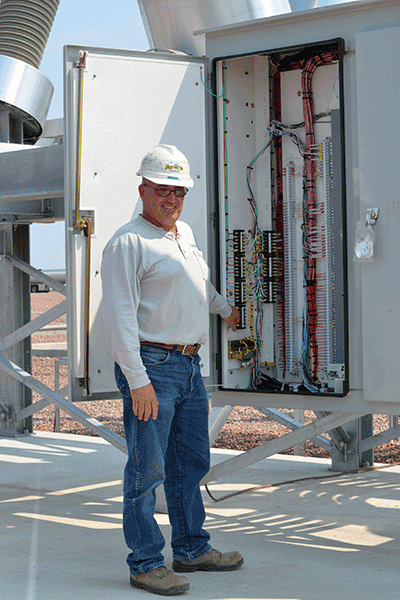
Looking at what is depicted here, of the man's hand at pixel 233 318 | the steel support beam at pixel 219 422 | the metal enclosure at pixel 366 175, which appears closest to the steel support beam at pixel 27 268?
the steel support beam at pixel 219 422

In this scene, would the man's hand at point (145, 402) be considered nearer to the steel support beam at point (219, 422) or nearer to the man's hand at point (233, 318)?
the man's hand at point (233, 318)

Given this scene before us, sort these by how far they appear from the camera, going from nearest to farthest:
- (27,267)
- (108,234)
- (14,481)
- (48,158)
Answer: (108,234)
(48,158)
(14,481)
(27,267)

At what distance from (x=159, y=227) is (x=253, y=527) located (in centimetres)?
204

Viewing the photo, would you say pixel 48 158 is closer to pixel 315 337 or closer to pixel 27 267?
pixel 315 337

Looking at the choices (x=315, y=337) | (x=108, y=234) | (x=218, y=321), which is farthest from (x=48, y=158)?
(x=315, y=337)

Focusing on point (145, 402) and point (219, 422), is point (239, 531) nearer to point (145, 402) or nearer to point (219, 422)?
point (219, 422)

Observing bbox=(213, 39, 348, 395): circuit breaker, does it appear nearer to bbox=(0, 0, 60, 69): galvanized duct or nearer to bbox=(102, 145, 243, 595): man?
bbox=(102, 145, 243, 595): man

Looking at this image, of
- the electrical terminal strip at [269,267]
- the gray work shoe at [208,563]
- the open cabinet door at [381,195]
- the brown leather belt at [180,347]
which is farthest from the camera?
the electrical terminal strip at [269,267]

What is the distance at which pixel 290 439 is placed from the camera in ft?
14.4

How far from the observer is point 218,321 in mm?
4699

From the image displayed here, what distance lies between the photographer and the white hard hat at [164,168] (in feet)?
11.7

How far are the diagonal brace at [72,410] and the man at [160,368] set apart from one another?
1.21m

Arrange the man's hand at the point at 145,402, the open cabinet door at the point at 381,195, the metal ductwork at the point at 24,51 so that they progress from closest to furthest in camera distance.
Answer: the man's hand at the point at 145,402 → the open cabinet door at the point at 381,195 → the metal ductwork at the point at 24,51

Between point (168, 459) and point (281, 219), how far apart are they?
73.9 inches
